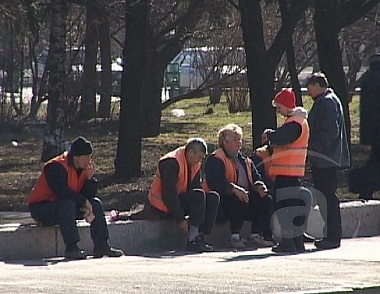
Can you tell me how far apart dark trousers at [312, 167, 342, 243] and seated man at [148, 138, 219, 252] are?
1.11m

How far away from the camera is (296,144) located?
12383 millimetres

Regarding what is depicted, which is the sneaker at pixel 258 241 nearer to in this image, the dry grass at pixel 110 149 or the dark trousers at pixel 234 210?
the dark trousers at pixel 234 210

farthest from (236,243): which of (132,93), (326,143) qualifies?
(132,93)

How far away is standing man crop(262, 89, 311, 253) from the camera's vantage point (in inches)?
486

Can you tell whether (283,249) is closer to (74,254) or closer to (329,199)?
(329,199)

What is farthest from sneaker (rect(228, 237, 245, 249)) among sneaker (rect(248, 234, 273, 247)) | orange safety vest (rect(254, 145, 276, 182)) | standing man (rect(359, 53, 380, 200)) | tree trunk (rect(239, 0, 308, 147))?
tree trunk (rect(239, 0, 308, 147))

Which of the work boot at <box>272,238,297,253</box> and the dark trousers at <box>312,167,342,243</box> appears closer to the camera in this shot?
the work boot at <box>272,238,297,253</box>

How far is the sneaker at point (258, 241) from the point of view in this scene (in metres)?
13.2

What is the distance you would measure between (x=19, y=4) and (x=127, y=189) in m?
4.16

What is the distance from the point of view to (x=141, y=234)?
12.8 m

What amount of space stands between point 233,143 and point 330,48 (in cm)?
1051

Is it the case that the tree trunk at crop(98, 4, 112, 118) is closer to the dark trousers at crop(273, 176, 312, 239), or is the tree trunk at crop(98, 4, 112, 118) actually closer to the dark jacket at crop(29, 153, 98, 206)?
the dark trousers at crop(273, 176, 312, 239)

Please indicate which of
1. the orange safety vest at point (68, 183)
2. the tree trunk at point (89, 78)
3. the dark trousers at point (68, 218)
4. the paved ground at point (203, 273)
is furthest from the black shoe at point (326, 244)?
the tree trunk at point (89, 78)

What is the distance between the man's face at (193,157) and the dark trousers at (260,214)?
0.92 metres
